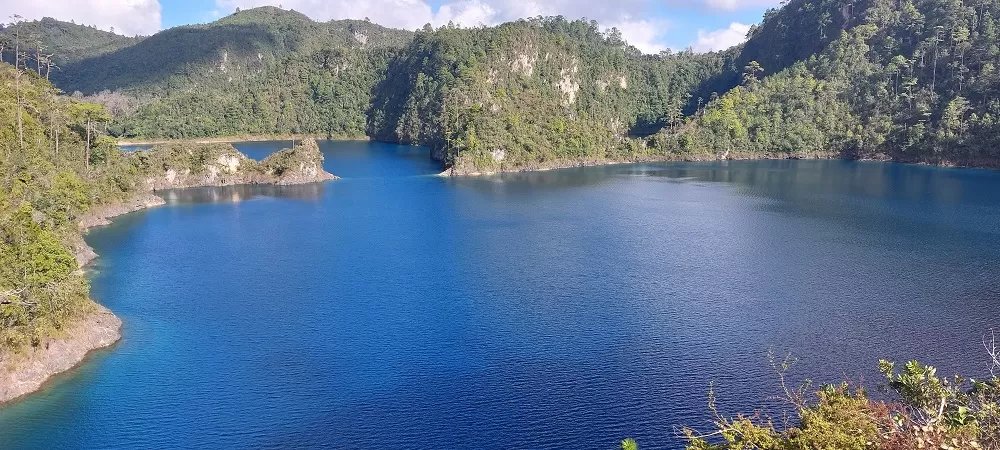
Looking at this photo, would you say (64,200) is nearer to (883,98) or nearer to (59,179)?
(59,179)

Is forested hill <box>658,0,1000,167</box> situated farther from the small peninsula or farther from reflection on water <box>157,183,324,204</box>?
the small peninsula

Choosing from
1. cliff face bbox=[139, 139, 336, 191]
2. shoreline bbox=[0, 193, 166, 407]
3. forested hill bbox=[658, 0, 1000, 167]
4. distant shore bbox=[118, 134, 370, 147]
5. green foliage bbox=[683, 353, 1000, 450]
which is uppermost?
forested hill bbox=[658, 0, 1000, 167]

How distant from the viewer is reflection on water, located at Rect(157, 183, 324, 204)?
3398 inches

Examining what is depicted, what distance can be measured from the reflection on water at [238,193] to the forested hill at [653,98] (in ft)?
88.8

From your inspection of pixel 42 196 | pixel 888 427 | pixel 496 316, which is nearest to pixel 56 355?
pixel 42 196

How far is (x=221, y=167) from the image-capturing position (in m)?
97.8

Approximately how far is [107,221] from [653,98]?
14588 centimetres

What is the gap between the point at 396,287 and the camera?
157 feet

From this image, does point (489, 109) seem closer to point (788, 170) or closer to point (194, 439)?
point (788, 170)

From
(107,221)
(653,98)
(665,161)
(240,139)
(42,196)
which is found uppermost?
(653,98)

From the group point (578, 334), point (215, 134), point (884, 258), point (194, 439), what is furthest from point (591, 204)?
point (215, 134)

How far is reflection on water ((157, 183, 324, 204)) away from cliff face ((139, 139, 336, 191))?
5.91 ft

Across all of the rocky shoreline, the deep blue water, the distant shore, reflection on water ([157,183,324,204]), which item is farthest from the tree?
the distant shore

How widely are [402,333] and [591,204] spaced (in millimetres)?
46669
